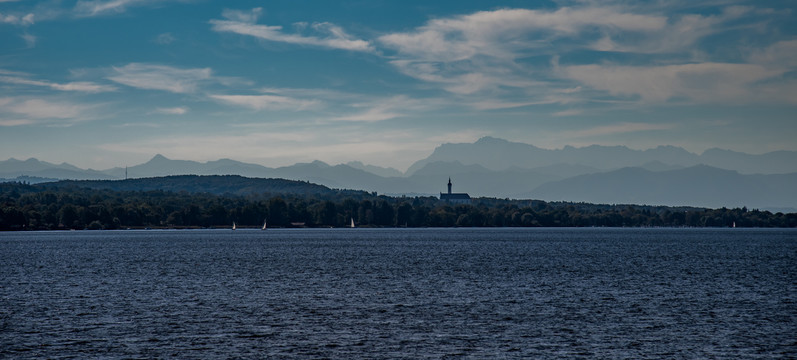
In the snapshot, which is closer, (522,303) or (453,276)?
(522,303)

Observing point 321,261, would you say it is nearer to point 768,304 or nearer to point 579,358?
point 768,304

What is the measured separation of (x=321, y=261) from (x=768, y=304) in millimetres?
80602

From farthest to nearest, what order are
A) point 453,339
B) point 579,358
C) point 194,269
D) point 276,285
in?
point 194,269, point 276,285, point 453,339, point 579,358

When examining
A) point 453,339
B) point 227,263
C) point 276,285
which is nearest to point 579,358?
point 453,339

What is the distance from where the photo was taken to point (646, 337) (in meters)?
51.3

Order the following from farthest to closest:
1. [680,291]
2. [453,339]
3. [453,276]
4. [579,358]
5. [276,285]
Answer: [453,276], [276,285], [680,291], [453,339], [579,358]

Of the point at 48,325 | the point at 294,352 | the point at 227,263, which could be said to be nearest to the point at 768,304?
the point at 294,352

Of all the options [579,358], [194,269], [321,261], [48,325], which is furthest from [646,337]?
[321,261]

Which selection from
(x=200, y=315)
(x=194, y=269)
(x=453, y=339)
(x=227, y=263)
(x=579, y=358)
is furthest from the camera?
(x=227, y=263)

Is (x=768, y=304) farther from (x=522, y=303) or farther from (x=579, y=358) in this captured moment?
(x=579, y=358)

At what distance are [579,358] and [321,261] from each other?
306ft

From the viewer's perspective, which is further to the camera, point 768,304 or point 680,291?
point 680,291

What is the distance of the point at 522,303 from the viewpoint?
68.8 meters

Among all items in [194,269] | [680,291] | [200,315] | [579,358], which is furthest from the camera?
[194,269]
